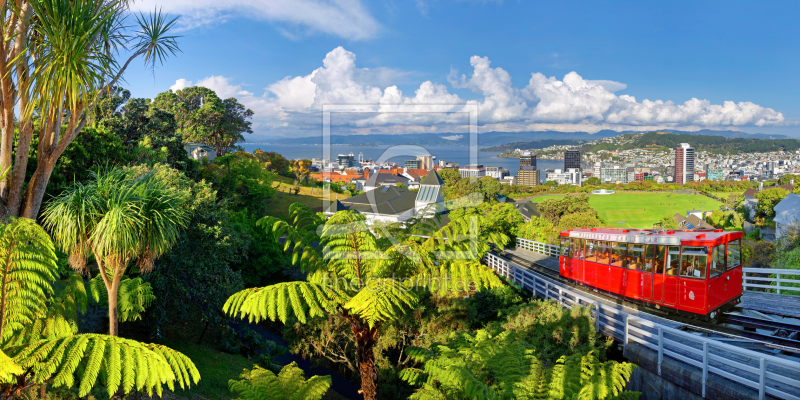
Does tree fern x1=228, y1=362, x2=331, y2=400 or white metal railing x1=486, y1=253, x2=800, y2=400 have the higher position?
tree fern x1=228, y1=362, x2=331, y2=400

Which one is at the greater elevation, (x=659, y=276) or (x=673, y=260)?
(x=673, y=260)

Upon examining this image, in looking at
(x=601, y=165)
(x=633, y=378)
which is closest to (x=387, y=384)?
(x=633, y=378)

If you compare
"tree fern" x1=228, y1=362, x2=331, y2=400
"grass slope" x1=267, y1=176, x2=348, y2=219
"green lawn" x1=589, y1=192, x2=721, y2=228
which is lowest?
"green lawn" x1=589, y1=192, x2=721, y2=228

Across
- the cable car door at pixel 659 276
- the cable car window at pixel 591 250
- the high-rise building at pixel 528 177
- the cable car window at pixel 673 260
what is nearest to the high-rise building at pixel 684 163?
the high-rise building at pixel 528 177

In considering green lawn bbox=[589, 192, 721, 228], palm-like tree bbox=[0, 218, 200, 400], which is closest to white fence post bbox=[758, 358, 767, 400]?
palm-like tree bbox=[0, 218, 200, 400]

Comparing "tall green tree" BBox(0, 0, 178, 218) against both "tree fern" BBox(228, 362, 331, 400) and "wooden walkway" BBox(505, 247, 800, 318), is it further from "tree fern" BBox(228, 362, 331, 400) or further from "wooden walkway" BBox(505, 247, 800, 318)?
"wooden walkway" BBox(505, 247, 800, 318)

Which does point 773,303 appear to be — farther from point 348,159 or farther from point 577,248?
point 348,159

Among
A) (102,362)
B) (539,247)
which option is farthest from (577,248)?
(102,362)

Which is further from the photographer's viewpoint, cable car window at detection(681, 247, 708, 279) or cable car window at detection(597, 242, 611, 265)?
cable car window at detection(597, 242, 611, 265)
